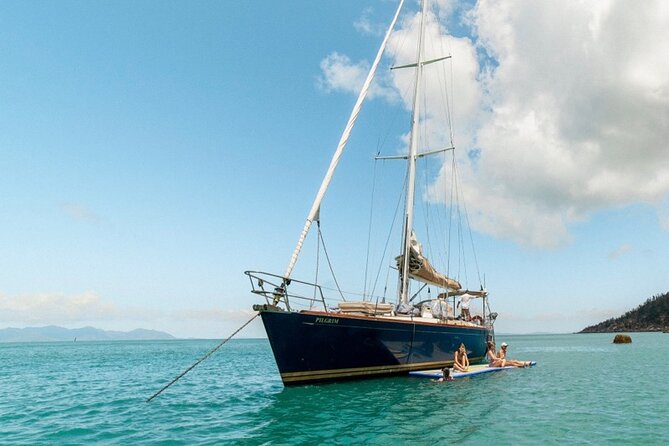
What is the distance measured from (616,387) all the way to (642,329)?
176328 mm

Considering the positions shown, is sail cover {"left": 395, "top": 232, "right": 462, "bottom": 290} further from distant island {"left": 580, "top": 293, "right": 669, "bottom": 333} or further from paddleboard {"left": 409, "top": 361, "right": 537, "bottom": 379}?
distant island {"left": 580, "top": 293, "right": 669, "bottom": 333}

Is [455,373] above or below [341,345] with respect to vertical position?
below

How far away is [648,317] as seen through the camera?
16050cm

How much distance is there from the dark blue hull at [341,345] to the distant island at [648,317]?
166 metres

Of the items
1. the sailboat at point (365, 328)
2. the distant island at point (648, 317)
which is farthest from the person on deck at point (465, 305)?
the distant island at point (648, 317)

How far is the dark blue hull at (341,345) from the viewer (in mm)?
16750

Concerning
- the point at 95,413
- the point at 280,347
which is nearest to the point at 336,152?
the point at 280,347

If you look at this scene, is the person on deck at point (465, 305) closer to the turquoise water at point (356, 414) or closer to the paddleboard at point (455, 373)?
the paddleboard at point (455, 373)

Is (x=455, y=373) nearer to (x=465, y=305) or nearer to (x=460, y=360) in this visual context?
(x=460, y=360)

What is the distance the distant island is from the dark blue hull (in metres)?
166

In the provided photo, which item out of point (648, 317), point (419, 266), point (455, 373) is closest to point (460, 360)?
point (455, 373)

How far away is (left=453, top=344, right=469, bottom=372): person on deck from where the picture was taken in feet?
77.3

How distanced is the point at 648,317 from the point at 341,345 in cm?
18779

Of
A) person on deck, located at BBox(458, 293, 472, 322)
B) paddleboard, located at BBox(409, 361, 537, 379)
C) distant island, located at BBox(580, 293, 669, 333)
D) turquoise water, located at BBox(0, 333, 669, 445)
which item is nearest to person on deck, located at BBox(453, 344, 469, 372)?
paddleboard, located at BBox(409, 361, 537, 379)
